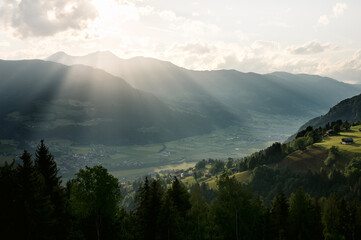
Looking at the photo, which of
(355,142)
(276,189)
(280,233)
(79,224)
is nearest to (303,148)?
(355,142)

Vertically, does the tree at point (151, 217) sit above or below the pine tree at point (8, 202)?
below

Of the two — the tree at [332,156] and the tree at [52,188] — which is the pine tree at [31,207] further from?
the tree at [332,156]

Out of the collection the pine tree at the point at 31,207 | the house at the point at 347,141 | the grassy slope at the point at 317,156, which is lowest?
the grassy slope at the point at 317,156

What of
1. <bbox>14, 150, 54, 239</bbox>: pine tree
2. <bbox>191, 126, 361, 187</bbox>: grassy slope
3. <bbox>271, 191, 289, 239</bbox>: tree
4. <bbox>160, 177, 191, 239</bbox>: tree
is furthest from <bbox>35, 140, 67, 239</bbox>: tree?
<bbox>191, 126, 361, 187</bbox>: grassy slope

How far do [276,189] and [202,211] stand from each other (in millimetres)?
97169

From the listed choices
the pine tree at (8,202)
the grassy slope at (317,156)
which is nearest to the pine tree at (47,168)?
the pine tree at (8,202)

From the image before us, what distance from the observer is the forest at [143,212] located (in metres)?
29.3

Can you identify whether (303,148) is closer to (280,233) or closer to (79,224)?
(280,233)

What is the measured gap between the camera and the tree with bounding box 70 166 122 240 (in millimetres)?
33312

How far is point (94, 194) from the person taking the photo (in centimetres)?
3391

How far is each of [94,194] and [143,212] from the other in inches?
398

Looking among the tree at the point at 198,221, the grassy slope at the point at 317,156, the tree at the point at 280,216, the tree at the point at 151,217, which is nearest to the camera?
the tree at the point at 151,217

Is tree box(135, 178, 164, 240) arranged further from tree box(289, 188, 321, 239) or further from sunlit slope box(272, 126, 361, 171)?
sunlit slope box(272, 126, 361, 171)

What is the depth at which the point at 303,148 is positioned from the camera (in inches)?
6038
